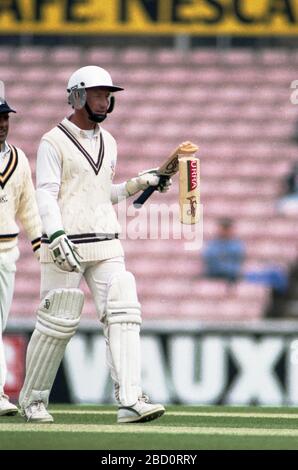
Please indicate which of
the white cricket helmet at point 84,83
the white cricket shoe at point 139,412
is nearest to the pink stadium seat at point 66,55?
the white cricket helmet at point 84,83

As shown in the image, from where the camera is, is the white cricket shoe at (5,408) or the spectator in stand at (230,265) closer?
the white cricket shoe at (5,408)

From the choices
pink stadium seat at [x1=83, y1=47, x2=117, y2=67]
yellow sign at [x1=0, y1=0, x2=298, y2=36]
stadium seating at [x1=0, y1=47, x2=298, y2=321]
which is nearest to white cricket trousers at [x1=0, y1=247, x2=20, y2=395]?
stadium seating at [x1=0, y1=47, x2=298, y2=321]

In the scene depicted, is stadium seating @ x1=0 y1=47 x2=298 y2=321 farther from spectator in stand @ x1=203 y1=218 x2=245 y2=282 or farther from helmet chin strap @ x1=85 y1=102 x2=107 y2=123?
helmet chin strap @ x1=85 y1=102 x2=107 y2=123

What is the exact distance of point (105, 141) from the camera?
650 centimetres

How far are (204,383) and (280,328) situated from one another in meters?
0.61

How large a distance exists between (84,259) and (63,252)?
25cm

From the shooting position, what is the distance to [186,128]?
14445mm

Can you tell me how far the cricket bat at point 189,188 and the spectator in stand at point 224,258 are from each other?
6000 millimetres

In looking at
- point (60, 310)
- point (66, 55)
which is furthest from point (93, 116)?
point (66, 55)

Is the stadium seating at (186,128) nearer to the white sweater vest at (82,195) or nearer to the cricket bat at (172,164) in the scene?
the cricket bat at (172,164)

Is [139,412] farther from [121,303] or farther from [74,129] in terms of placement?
[74,129]

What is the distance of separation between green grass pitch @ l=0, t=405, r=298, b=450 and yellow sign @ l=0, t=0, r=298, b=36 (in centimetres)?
665

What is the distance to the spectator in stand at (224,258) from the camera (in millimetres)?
12516

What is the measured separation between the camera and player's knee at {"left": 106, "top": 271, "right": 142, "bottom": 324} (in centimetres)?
629
